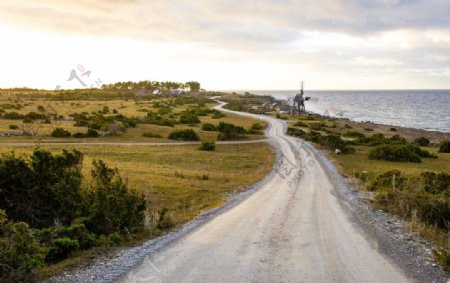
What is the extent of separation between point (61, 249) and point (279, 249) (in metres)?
7.24

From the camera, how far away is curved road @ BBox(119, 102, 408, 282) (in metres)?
12.2

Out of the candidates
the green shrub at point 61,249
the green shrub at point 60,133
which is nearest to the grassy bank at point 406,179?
the green shrub at point 61,249

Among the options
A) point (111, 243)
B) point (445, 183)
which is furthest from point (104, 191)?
point (445, 183)

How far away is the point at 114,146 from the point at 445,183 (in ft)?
108

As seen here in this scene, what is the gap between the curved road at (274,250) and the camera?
12211mm

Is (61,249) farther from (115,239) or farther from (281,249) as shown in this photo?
Answer: (281,249)

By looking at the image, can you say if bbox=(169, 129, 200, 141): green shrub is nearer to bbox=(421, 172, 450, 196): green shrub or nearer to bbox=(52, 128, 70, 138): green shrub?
bbox=(52, 128, 70, 138): green shrub

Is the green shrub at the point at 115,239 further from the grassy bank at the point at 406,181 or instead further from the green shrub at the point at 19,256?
the grassy bank at the point at 406,181

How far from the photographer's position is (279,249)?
48.2ft

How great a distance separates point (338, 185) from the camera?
29.1 meters

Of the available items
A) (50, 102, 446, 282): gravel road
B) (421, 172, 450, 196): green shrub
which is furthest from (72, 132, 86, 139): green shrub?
(421, 172, 450, 196): green shrub

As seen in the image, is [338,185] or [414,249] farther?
[338,185]

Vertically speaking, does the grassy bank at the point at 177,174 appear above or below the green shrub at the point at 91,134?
below

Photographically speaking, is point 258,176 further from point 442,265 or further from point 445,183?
point 442,265
